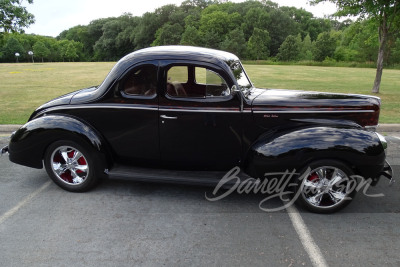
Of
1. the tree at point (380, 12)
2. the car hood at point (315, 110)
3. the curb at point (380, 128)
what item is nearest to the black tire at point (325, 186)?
the car hood at point (315, 110)

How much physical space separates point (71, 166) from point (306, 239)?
2.93 m

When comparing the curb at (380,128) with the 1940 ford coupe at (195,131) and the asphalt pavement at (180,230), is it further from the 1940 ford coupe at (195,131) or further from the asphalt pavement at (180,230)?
the 1940 ford coupe at (195,131)

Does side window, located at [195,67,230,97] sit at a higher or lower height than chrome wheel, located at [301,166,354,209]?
higher

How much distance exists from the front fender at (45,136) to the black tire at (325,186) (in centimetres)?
242

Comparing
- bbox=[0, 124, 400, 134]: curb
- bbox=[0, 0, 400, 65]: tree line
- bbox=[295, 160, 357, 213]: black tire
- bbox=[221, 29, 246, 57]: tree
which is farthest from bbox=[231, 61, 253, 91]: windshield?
bbox=[221, 29, 246, 57]: tree

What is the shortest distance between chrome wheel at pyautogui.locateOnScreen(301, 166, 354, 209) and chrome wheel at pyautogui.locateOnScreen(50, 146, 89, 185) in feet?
8.86

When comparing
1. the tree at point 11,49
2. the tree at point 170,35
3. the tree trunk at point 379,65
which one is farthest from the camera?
the tree at point 11,49

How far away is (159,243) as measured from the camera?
314 cm

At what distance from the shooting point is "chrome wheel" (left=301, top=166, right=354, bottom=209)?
3.58 m

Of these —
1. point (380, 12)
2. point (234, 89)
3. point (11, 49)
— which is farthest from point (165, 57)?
point (11, 49)

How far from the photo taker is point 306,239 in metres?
3.21

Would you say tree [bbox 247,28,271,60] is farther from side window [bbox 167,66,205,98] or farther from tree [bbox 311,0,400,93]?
side window [bbox 167,66,205,98]

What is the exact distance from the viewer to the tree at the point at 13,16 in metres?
10.4

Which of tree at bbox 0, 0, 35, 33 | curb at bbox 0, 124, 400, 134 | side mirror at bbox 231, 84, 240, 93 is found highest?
tree at bbox 0, 0, 35, 33
